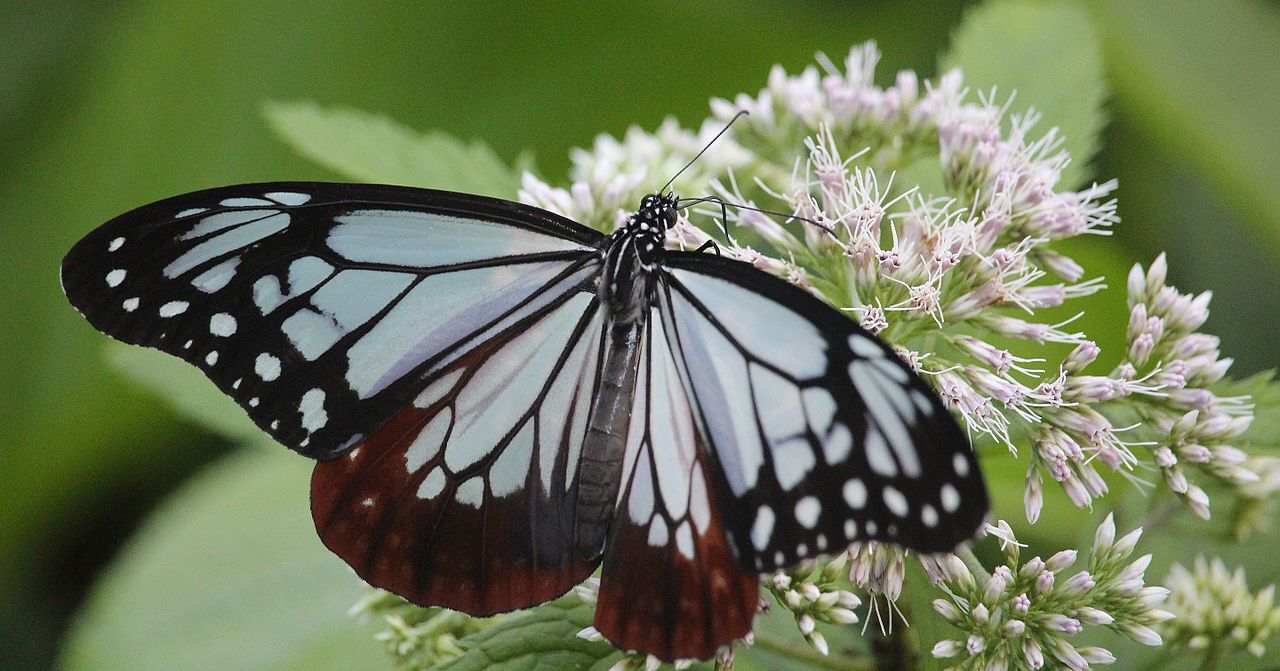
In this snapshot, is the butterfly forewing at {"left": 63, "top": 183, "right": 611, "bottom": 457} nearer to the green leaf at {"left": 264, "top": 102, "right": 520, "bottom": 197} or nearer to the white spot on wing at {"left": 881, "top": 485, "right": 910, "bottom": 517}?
the green leaf at {"left": 264, "top": 102, "right": 520, "bottom": 197}

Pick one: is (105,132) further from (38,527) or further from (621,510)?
(621,510)

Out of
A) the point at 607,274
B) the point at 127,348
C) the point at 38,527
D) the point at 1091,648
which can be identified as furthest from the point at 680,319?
the point at 38,527

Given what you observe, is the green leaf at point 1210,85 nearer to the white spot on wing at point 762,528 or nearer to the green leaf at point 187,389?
the white spot on wing at point 762,528

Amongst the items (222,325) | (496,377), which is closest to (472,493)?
(496,377)

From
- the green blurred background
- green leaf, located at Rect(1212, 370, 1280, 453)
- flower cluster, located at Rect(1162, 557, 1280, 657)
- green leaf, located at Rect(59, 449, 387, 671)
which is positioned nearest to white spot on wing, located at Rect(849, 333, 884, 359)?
green leaf, located at Rect(1212, 370, 1280, 453)

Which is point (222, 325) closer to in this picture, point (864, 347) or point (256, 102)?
point (864, 347)

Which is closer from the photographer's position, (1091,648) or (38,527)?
(1091,648)

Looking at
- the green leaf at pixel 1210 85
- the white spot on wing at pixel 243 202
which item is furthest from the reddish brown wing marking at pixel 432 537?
the green leaf at pixel 1210 85
